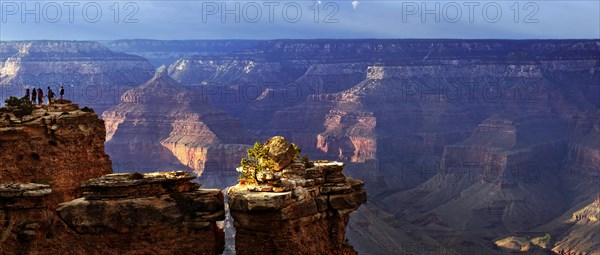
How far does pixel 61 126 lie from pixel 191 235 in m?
13.2

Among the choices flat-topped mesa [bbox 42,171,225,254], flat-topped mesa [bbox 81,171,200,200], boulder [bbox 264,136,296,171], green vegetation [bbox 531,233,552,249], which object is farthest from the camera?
green vegetation [bbox 531,233,552,249]

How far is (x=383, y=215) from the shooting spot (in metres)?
191

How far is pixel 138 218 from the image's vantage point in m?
45.6

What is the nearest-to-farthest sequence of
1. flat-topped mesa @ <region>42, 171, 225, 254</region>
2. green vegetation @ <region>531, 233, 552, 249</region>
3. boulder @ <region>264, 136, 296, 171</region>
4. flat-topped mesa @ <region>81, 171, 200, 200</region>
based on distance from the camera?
flat-topped mesa @ <region>42, 171, 225, 254</region>, flat-topped mesa @ <region>81, 171, 200, 200</region>, boulder @ <region>264, 136, 296, 171</region>, green vegetation @ <region>531, 233, 552, 249</region>

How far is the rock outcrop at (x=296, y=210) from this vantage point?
44.8m

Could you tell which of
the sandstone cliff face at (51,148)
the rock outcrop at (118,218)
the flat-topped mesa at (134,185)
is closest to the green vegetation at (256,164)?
the rock outcrop at (118,218)

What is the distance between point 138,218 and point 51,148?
12.8 meters

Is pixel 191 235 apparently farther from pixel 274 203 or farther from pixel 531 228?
pixel 531 228

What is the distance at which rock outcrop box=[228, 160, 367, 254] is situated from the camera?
44.8m

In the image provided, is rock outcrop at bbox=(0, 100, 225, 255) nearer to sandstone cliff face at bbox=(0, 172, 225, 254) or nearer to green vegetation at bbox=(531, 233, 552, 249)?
sandstone cliff face at bbox=(0, 172, 225, 254)

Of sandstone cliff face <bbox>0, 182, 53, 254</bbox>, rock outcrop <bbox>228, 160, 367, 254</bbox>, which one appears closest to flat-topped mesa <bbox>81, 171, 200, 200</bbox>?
sandstone cliff face <bbox>0, 182, 53, 254</bbox>

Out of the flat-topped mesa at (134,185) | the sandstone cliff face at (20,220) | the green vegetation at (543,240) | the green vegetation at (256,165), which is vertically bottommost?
the green vegetation at (543,240)

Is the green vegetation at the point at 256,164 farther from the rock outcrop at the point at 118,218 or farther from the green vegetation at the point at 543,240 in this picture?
the green vegetation at the point at 543,240

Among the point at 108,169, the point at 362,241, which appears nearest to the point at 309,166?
the point at 108,169
